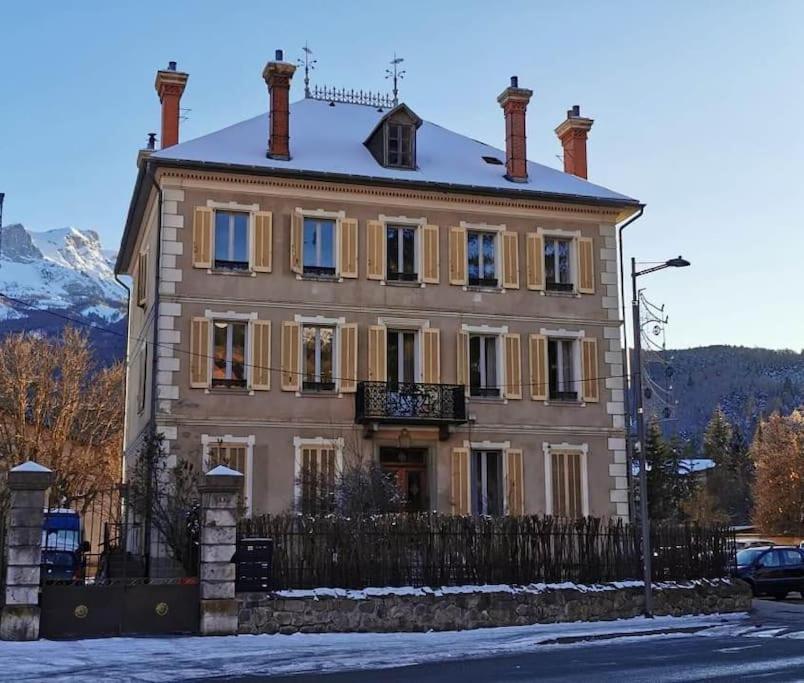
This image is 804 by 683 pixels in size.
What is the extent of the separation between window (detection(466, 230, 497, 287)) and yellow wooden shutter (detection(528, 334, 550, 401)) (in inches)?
77.6

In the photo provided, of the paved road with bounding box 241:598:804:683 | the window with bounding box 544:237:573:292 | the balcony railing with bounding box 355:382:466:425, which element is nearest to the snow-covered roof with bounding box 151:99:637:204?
the window with bounding box 544:237:573:292

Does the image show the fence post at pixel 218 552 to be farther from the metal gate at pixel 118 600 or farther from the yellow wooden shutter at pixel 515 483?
the yellow wooden shutter at pixel 515 483

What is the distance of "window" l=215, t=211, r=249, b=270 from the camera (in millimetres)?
28859

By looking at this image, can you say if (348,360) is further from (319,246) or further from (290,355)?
(319,246)

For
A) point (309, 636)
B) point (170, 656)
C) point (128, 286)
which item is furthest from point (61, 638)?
point (128, 286)

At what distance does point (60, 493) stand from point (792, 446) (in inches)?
1901

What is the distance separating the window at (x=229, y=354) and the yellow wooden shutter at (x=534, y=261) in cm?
828

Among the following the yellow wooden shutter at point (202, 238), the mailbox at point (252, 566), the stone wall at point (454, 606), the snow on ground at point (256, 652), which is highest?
the yellow wooden shutter at point (202, 238)

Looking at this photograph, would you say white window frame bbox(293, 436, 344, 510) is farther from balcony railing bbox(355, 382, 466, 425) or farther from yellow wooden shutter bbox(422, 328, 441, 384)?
yellow wooden shutter bbox(422, 328, 441, 384)

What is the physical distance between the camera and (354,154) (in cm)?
3125

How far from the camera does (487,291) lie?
101 feet

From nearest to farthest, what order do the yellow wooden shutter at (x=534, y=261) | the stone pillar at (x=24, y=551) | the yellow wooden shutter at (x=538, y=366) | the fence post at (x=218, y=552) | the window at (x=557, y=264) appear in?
the stone pillar at (x=24, y=551), the fence post at (x=218, y=552), the yellow wooden shutter at (x=538, y=366), the yellow wooden shutter at (x=534, y=261), the window at (x=557, y=264)

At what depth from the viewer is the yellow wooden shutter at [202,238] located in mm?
28500

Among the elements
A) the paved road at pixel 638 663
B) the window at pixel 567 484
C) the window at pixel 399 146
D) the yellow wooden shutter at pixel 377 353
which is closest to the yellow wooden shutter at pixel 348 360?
the yellow wooden shutter at pixel 377 353
